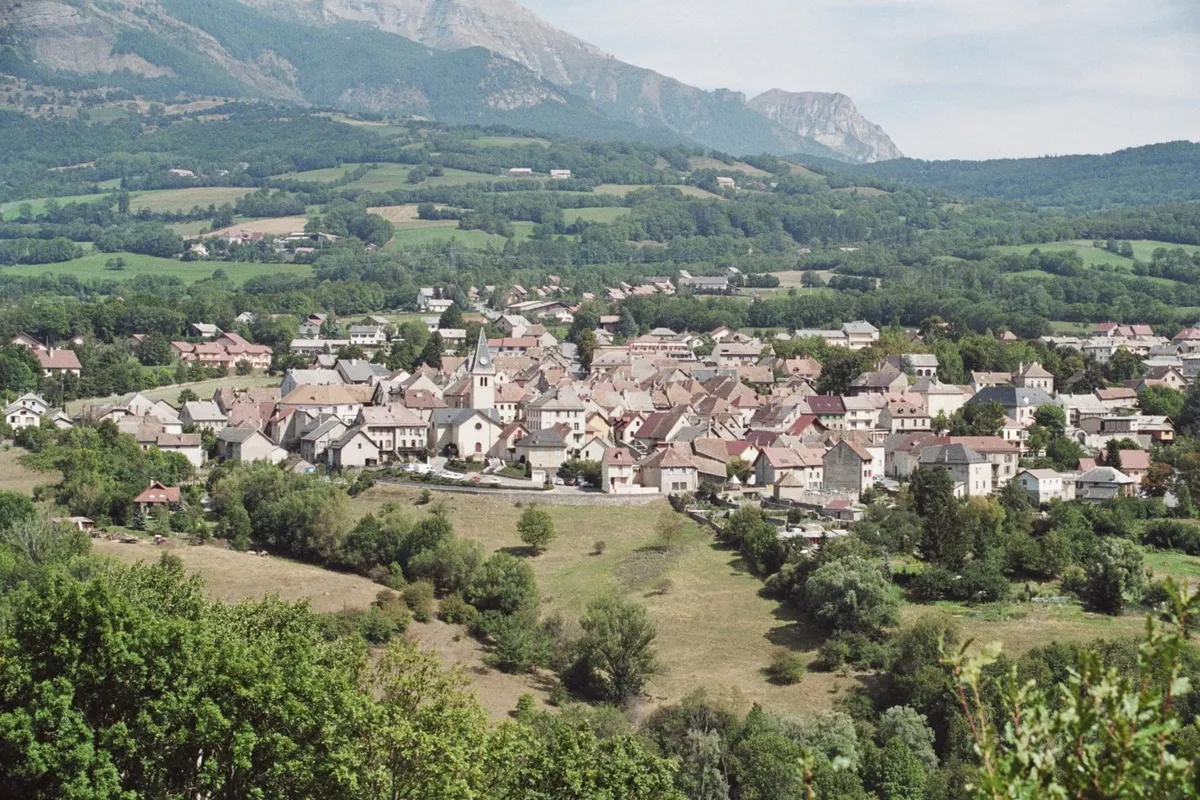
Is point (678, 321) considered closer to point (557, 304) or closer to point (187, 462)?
point (557, 304)

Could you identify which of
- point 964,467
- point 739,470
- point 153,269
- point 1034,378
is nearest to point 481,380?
point 739,470

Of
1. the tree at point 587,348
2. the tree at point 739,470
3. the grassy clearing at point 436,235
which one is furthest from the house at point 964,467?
the grassy clearing at point 436,235

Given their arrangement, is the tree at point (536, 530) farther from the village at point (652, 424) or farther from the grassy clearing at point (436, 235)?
the grassy clearing at point (436, 235)

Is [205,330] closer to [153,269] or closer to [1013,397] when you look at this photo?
[153,269]

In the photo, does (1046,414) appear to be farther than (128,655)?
Yes

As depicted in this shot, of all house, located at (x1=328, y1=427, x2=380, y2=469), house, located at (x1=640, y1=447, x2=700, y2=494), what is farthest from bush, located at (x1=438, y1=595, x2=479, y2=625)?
house, located at (x1=328, y1=427, x2=380, y2=469)

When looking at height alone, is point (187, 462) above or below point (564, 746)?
below

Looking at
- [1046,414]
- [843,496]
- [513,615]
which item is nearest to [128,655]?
[513,615]
